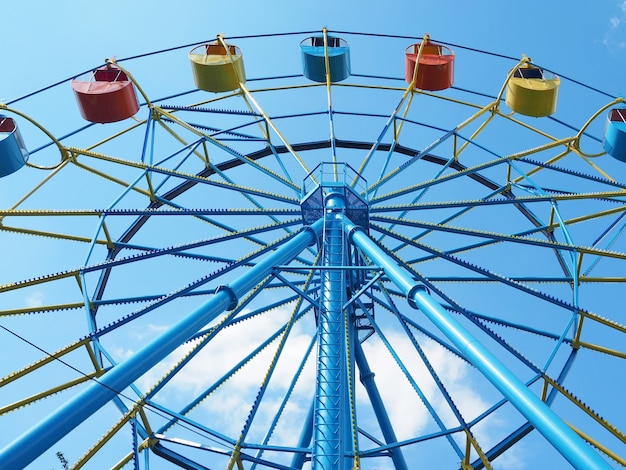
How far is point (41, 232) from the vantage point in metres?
15.1

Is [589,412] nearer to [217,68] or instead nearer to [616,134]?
[616,134]

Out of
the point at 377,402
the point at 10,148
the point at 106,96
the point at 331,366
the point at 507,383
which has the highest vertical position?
the point at 106,96

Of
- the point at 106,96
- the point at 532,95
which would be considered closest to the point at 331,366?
the point at 106,96

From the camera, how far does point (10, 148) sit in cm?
1496

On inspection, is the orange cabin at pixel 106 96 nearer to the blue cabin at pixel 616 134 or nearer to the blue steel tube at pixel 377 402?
the blue steel tube at pixel 377 402

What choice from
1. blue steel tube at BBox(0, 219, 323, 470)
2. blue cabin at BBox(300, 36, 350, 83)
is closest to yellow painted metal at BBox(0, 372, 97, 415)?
blue steel tube at BBox(0, 219, 323, 470)

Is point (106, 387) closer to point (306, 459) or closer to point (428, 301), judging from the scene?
point (428, 301)

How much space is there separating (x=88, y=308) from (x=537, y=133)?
11.6 meters

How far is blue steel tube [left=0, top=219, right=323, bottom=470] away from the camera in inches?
259

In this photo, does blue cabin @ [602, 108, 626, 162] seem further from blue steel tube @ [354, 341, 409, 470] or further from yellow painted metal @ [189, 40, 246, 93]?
yellow painted metal @ [189, 40, 246, 93]

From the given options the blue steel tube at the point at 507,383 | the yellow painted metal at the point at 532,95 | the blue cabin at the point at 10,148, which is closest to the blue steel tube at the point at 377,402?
the blue steel tube at the point at 507,383

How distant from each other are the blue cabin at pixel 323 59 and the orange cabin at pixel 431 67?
1.73 m

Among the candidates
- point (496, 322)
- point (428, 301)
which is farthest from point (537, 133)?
point (428, 301)

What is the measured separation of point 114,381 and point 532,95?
13947 mm
